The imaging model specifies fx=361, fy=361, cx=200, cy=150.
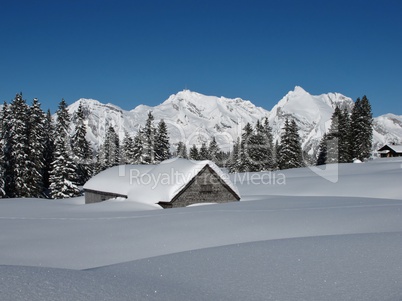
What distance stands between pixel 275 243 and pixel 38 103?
44129 millimetres

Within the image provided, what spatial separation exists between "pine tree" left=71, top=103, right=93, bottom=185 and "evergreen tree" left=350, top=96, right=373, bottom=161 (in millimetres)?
44085

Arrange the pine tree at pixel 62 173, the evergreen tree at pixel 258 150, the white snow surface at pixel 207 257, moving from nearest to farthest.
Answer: the white snow surface at pixel 207 257, the pine tree at pixel 62 173, the evergreen tree at pixel 258 150

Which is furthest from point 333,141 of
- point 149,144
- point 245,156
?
point 149,144

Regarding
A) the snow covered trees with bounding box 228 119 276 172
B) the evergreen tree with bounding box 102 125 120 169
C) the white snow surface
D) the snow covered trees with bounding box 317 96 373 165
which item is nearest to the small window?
the white snow surface

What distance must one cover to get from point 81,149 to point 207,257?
47.2 meters

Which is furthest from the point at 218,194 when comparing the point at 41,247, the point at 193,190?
the point at 41,247

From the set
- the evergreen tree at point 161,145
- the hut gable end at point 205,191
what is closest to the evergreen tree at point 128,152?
the evergreen tree at point 161,145

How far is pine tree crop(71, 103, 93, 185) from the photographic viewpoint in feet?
161

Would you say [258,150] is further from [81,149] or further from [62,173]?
[62,173]

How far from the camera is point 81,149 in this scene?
52062 mm

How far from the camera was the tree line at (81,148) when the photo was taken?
128 feet

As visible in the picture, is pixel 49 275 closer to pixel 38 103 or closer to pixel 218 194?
pixel 218 194

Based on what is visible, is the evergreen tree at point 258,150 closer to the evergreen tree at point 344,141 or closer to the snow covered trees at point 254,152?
the snow covered trees at point 254,152

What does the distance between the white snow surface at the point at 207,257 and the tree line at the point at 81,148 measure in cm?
2171
